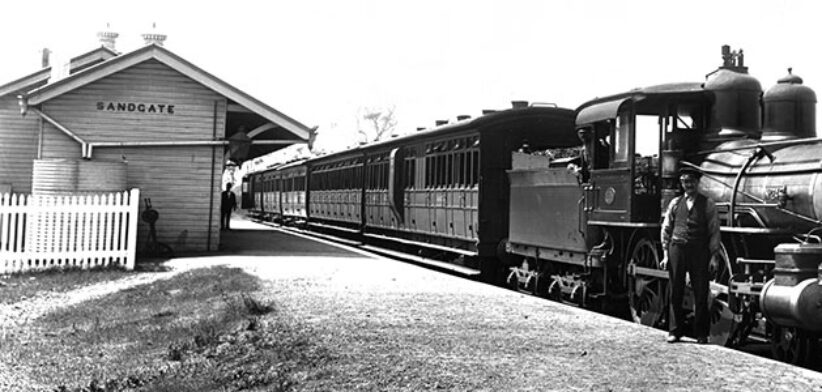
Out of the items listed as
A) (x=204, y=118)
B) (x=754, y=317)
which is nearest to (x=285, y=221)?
(x=204, y=118)

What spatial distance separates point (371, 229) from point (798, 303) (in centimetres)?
1738

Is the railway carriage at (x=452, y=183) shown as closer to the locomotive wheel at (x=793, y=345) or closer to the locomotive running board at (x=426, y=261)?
the locomotive running board at (x=426, y=261)

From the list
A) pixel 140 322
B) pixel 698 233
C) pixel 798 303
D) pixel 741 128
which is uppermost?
pixel 741 128

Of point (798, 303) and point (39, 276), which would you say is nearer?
point (798, 303)

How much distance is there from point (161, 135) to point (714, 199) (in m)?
13.7

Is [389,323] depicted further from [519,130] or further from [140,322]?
[519,130]

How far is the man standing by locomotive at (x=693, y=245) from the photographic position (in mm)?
8398

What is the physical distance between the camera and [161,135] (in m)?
19.6

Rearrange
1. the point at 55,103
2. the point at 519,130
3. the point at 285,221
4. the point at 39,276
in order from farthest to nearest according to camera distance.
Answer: the point at 285,221 < the point at 55,103 < the point at 519,130 < the point at 39,276

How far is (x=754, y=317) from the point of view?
338 inches

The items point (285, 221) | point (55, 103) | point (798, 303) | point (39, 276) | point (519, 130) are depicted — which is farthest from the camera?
point (285, 221)

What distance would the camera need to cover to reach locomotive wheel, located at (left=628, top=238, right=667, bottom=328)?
10.1 meters

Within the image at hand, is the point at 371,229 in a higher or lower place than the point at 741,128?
lower

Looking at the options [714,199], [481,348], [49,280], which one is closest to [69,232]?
[49,280]
